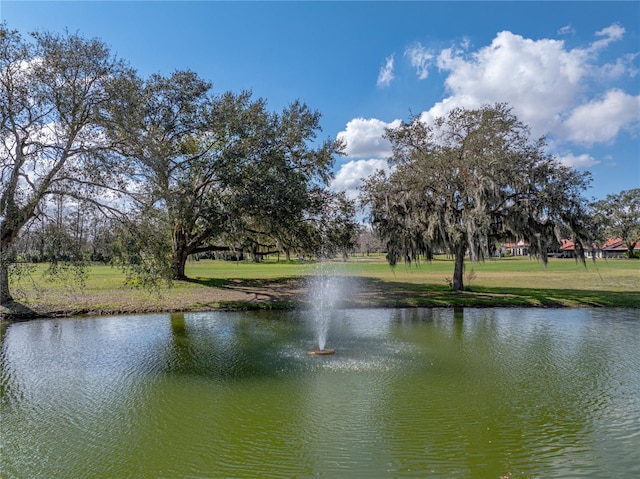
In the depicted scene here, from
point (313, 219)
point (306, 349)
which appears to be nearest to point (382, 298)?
point (313, 219)

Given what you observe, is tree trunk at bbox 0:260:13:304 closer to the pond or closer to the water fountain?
the pond

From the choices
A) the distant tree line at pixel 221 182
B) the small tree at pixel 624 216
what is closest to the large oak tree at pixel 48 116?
the distant tree line at pixel 221 182

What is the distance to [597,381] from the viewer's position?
802 centimetres

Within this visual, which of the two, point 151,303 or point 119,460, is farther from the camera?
point 151,303

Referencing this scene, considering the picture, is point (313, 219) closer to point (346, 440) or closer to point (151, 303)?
point (151, 303)

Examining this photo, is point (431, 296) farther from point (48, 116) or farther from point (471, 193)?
point (48, 116)

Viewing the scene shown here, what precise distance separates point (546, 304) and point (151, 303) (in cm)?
1628

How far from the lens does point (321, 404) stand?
22.5 ft

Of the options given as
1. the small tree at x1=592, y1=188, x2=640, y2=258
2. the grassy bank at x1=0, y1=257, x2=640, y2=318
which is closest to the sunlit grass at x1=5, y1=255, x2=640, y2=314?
the grassy bank at x1=0, y1=257, x2=640, y2=318

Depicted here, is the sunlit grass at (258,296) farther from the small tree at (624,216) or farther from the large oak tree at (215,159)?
the small tree at (624,216)

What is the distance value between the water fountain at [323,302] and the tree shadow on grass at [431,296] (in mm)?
350

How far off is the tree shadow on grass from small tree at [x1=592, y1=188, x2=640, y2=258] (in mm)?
47164

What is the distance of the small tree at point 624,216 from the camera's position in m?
58.2

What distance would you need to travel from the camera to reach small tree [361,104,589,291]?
17.3 m
